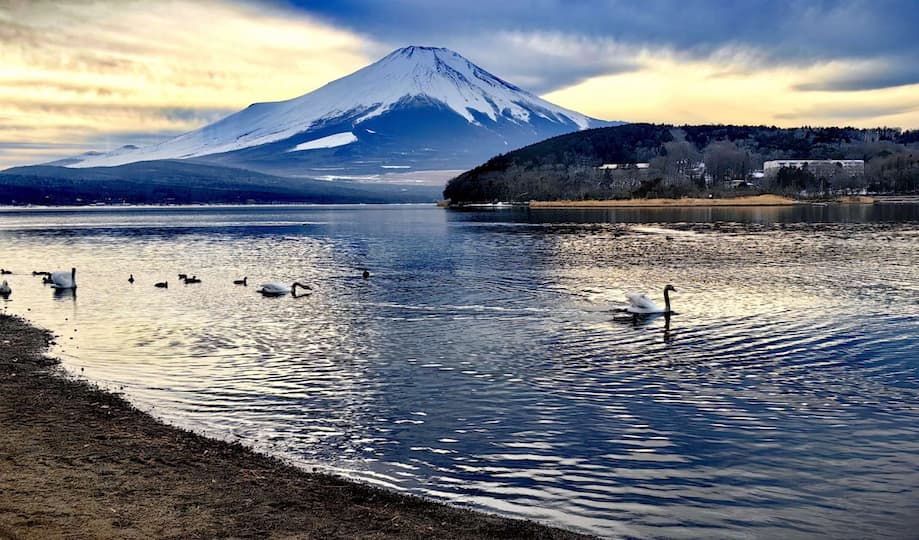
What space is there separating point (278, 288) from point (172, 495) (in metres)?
23.0

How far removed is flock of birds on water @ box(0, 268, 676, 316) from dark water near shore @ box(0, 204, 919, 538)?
0.57 meters

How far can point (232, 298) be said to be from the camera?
3131 centimetres

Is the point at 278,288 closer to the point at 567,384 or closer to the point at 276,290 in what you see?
the point at 276,290

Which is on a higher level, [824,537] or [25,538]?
[25,538]

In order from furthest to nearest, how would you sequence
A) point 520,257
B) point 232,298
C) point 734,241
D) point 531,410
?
point 734,241 → point 520,257 → point 232,298 → point 531,410

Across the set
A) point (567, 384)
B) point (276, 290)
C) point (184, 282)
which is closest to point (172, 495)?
point (567, 384)

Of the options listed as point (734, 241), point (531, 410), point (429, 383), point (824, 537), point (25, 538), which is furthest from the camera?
point (734, 241)

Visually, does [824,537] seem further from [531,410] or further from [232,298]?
[232,298]

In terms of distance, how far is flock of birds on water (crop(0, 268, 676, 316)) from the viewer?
2469cm

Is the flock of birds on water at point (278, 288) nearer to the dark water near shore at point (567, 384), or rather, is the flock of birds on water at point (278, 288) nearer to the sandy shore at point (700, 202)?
the dark water near shore at point (567, 384)

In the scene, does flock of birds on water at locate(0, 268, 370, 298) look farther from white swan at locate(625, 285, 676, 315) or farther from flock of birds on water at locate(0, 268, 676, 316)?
white swan at locate(625, 285, 676, 315)

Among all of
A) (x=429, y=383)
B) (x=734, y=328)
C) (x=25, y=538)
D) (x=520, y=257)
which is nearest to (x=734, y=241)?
(x=520, y=257)

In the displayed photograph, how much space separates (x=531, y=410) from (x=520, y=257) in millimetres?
34448

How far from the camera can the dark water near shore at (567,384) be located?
10.2m
